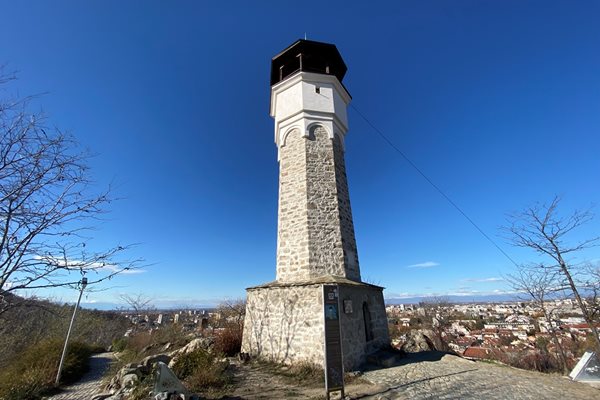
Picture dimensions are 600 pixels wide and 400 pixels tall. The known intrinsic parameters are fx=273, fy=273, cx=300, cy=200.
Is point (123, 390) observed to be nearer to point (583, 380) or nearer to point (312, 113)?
point (312, 113)

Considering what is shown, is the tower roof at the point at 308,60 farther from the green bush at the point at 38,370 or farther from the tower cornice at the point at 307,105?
the green bush at the point at 38,370

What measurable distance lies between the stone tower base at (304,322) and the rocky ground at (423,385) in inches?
26.2

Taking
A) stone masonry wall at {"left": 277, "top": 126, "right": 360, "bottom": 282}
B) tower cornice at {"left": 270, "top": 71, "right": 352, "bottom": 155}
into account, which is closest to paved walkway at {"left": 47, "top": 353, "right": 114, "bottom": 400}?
stone masonry wall at {"left": 277, "top": 126, "right": 360, "bottom": 282}

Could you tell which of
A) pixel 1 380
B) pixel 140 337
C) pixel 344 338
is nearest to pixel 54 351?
pixel 1 380

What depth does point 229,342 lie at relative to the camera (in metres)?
10.3

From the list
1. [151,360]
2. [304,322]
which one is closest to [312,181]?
[304,322]

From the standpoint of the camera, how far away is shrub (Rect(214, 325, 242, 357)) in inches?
394

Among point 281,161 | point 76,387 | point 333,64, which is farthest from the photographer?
point 333,64

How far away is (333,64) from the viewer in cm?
1398

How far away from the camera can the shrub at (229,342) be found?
1000cm

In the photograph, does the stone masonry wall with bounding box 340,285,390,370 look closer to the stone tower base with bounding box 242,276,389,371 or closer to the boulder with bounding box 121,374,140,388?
the stone tower base with bounding box 242,276,389,371

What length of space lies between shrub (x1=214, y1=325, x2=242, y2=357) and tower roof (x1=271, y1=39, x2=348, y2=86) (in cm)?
1164

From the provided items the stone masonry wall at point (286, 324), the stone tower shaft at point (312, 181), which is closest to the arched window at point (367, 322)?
the stone tower shaft at point (312, 181)

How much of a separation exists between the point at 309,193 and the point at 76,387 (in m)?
10.7
